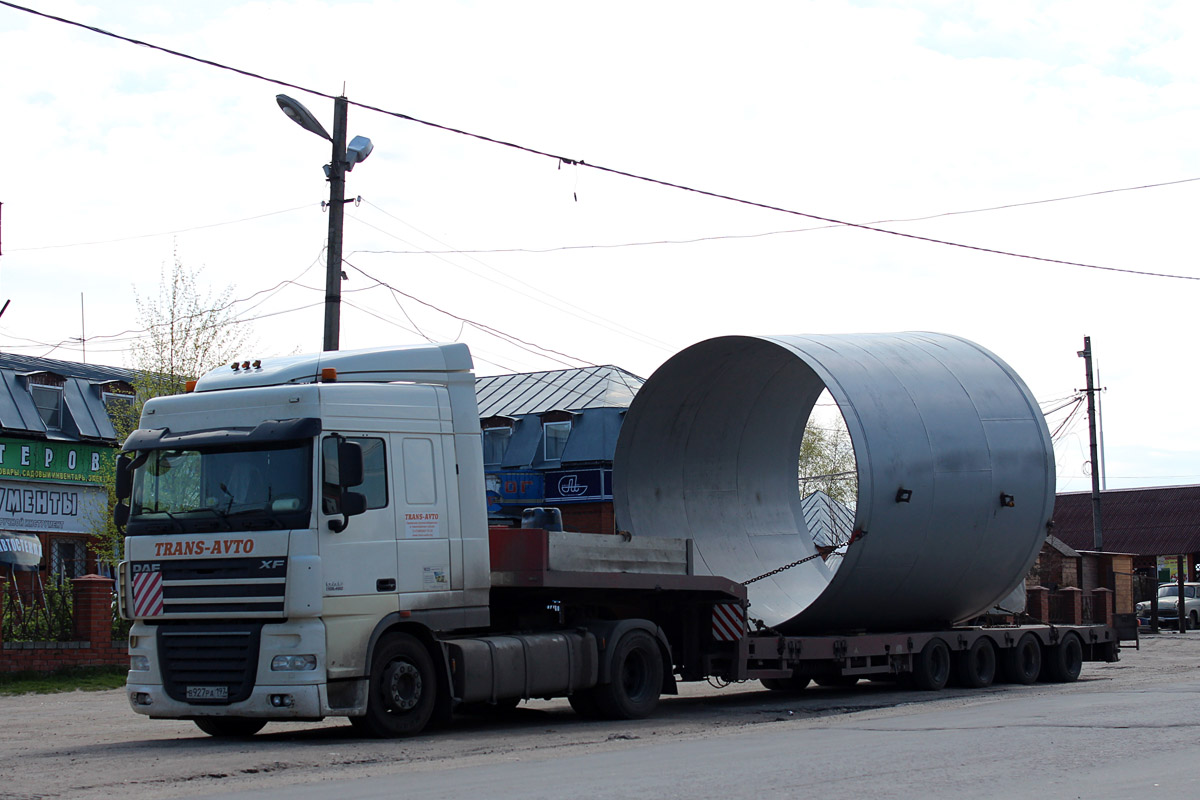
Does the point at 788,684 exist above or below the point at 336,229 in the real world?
below

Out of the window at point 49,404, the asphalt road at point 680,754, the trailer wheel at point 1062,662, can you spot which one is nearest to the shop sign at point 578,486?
the window at point 49,404

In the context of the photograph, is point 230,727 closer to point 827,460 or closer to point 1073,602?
point 1073,602

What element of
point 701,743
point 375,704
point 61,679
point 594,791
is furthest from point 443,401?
point 61,679

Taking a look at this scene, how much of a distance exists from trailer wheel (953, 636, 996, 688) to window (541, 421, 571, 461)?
22.8 m

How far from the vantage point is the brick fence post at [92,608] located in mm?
20719

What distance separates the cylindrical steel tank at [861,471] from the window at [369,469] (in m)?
6.38

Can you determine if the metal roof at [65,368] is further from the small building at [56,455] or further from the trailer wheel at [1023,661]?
the trailer wheel at [1023,661]

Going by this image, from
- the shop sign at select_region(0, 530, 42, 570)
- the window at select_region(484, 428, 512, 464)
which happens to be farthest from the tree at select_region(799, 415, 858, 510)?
the shop sign at select_region(0, 530, 42, 570)

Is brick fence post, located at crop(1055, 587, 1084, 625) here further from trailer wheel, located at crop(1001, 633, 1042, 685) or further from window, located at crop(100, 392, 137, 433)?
window, located at crop(100, 392, 137, 433)

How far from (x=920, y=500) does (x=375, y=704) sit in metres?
7.72

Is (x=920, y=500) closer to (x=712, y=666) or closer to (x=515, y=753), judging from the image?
(x=712, y=666)

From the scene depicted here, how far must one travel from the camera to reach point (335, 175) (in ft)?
57.5

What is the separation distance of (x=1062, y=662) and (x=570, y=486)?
21495 millimetres

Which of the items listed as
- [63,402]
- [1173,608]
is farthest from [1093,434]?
[63,402]
